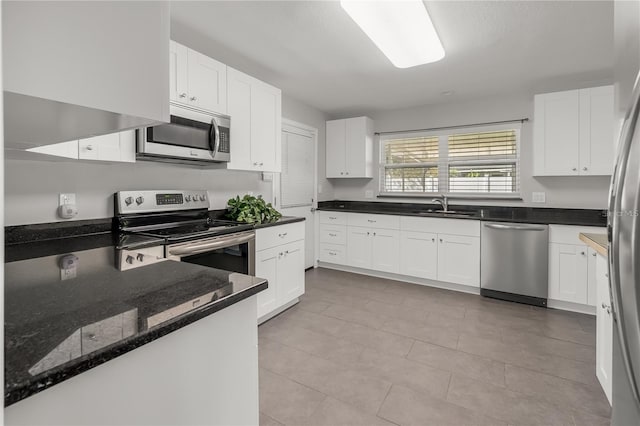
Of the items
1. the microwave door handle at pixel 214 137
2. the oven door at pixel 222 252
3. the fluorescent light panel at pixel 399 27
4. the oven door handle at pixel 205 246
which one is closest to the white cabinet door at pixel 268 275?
the oven door at pixel 222 252

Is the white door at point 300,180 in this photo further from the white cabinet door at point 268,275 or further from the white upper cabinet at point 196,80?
the white upper cabinet at point 196,80

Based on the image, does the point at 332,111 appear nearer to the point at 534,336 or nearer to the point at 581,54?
the point at 581,54

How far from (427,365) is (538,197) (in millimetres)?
2758

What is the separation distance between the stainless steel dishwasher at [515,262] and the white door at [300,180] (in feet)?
7.25

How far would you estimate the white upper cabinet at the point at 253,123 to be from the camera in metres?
2.80

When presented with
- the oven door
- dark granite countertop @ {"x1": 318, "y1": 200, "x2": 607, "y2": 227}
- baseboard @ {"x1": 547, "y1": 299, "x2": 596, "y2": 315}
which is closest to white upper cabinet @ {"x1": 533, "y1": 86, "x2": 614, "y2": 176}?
dark granite countertop @ {"x1": 318, "y1": 200, "x2": 607, "y2": 227}

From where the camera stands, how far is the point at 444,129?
438 centimetres

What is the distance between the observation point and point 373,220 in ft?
13.9

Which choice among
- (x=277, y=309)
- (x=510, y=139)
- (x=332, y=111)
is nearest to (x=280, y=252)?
(x=277, y=309)

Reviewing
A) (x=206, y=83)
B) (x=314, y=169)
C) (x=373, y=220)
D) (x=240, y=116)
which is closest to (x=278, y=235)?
(x=240, y=116)

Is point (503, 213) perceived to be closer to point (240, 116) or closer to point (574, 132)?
point (574, 132)

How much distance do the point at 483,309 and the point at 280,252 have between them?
208 centimetres

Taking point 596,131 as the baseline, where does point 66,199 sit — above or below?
below

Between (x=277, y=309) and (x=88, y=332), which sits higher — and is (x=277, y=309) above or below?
below
